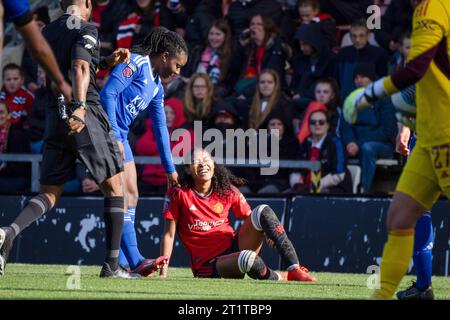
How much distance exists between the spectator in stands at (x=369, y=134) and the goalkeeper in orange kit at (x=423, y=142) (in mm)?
6758

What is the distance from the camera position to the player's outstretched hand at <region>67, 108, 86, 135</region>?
879 cm

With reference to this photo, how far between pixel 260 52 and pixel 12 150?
12.0ft

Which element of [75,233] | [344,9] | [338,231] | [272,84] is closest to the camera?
[338,231]

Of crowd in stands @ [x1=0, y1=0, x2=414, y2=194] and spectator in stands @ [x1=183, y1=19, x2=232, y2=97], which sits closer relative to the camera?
crowd in stands @ [x1=0, y1=0, x2=414, y2=194]

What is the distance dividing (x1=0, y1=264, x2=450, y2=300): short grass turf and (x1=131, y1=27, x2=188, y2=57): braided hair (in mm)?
2025

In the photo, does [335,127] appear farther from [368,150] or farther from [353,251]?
[353,251]

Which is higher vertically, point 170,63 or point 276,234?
point 170,63

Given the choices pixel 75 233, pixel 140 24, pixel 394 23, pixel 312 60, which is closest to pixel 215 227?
pixel 75 233

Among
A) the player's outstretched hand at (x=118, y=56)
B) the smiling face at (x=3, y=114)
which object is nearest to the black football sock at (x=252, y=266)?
the player's outstretched hand at (x=118, y=56)

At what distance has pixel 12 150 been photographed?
15.7m

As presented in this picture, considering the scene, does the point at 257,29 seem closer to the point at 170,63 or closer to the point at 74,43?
the point at 170,63

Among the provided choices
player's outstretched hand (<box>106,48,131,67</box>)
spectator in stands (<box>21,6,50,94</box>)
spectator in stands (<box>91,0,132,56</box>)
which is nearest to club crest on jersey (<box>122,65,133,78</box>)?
player's outstretched hand (<box>106,48,131,67</box>)

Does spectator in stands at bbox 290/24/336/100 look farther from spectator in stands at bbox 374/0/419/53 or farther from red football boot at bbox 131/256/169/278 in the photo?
red football boot at bbox 131/256/169/278

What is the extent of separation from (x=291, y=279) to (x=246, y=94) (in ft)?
19.5
